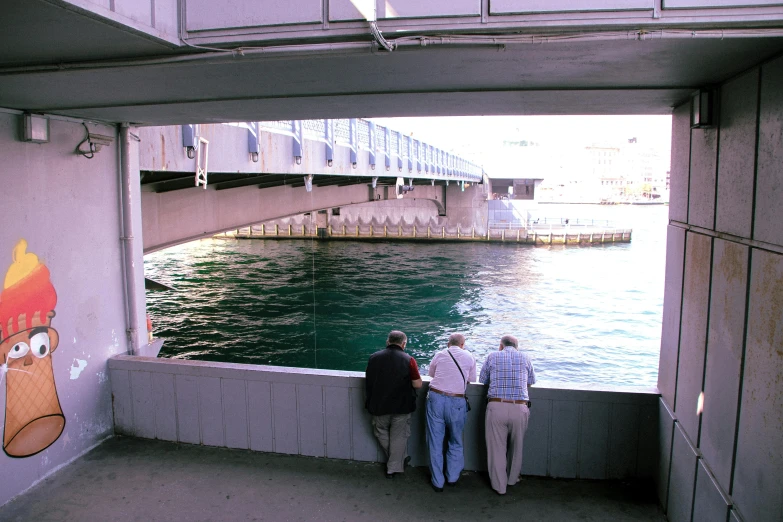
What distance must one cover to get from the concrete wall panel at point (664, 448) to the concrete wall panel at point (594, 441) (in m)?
0.51

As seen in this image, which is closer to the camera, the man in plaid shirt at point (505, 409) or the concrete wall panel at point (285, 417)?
the man in plaid shirt at point (505, 409)

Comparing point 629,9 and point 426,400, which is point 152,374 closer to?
point 426,400

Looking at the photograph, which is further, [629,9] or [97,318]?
[97,318]

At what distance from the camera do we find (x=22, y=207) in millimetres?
6137

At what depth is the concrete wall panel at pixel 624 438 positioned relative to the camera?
20.6 feet

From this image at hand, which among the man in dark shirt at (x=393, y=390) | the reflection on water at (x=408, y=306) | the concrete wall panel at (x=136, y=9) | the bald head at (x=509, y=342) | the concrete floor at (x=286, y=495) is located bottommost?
the reflection on water at (x=408, y=306)

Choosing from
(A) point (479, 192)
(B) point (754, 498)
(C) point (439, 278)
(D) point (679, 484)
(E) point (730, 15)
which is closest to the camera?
(E) point (730, 15)

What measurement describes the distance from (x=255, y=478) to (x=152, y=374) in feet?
6.45

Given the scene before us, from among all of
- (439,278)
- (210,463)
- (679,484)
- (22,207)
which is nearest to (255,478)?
(210,463)

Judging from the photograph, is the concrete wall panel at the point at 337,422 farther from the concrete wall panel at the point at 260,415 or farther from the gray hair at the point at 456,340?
the gray hair at the point at 456,340

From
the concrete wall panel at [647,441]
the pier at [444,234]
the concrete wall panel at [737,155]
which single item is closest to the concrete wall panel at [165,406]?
the concrete wall panel at [647,441]

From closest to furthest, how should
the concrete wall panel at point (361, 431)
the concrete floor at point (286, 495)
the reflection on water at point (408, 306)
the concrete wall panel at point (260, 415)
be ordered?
the concrete floor at point (286, 495), the concrete wall panel at point (361, 431), the concrete wall panel at point (260, 415), the reflection on water at point (408, 306)

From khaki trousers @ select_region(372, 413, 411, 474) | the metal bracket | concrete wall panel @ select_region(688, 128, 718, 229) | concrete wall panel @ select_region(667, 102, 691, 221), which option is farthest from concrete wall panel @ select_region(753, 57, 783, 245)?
the metal bracket

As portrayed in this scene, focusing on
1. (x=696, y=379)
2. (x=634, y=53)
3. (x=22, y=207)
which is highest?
(x=634, y=53)
